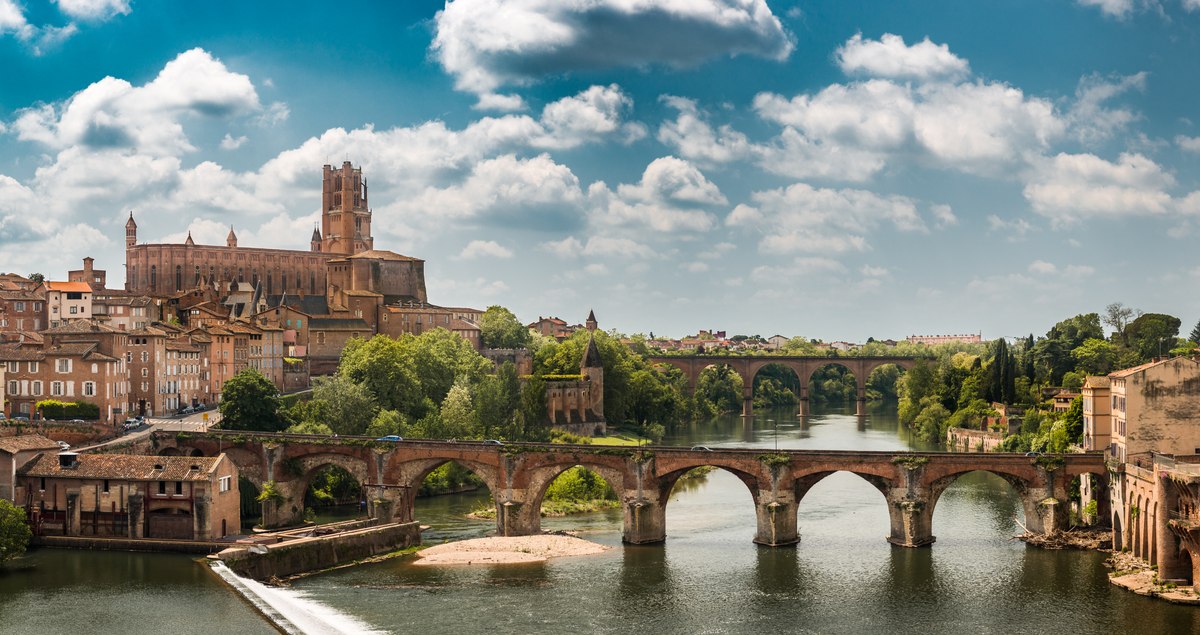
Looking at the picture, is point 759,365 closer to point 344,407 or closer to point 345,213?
point 345,213

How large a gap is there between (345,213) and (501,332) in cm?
→ 2989

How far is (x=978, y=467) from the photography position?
2144 inches

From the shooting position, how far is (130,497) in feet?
175

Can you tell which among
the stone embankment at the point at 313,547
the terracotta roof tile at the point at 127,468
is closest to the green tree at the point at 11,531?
the terracotta roof tile at the point at 127,468

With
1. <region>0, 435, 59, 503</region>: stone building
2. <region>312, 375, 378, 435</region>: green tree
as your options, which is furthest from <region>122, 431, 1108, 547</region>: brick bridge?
<region>312, 375, 378, 435</region>: green tree

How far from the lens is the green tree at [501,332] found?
122 metres

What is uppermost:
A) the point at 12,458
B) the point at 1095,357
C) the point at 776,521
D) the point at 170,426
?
the point at 1095,357

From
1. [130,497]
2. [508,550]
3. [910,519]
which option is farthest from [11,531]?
[910,519]

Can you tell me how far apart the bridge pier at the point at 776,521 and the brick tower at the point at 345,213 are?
3670 inches

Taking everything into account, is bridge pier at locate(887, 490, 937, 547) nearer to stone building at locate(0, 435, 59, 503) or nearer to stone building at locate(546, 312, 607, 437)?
stone building at locate(0, 435, 59, 503)

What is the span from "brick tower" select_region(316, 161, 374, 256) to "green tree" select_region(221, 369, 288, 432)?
70501 millimetres

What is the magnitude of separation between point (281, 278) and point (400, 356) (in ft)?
143

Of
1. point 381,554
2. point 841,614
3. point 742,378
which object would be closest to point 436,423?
point 381,554

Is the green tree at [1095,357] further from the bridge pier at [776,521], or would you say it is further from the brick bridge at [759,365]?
the bridge pier at [776,521]
